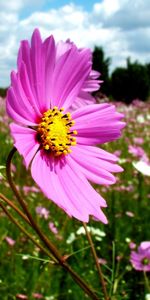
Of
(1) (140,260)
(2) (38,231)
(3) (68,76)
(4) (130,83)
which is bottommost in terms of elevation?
(4) (130,83)

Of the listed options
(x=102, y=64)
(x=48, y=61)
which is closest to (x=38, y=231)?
(x=48, y=61)

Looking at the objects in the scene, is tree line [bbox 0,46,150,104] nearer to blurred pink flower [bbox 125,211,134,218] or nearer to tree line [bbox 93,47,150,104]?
tree line [bbox 93,47,150,104]

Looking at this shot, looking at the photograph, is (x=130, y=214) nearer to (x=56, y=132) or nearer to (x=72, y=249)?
(x=72, y=249)

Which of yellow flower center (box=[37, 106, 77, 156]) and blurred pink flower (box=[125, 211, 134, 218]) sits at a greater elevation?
yellow flower center (box=[37, 106, 77, 156])

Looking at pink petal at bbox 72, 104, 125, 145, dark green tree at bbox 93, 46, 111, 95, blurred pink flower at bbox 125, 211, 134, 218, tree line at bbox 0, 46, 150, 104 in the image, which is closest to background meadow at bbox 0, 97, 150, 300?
blurred pink flower at bbox 125, 211, 134, 218

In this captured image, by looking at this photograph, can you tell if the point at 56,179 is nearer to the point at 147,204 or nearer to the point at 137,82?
the point at 147,204

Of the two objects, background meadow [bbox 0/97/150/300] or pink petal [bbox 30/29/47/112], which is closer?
pink petal [bbox 30/29/47/112]
